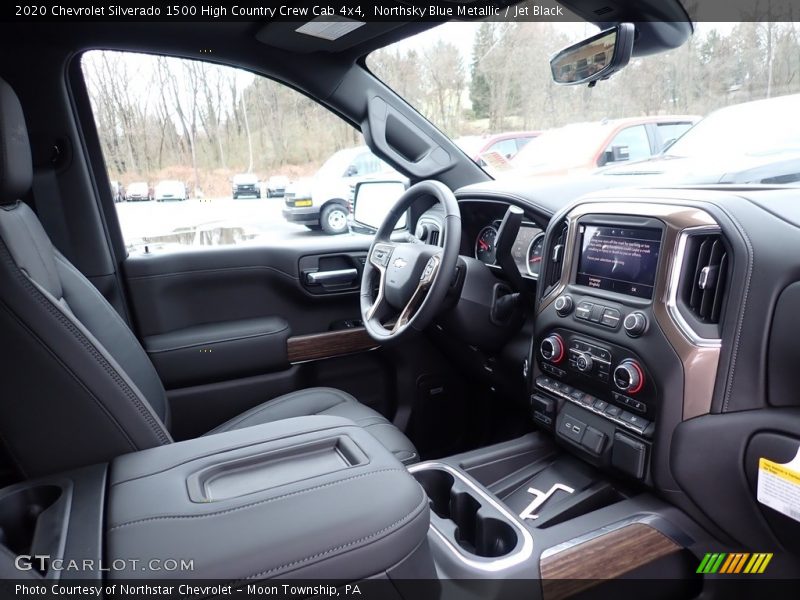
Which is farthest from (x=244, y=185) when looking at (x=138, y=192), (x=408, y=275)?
(x=408, y=275)

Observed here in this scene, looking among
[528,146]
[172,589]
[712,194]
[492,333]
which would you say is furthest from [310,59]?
[172,589]

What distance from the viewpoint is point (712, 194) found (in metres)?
1.21

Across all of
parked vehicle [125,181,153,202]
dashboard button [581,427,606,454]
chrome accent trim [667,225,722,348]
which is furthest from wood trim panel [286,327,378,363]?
chrome accent trim [667,225,722,348]

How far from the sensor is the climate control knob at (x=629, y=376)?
1209 mm

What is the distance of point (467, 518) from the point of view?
54.1 inches

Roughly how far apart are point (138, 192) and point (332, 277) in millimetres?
832

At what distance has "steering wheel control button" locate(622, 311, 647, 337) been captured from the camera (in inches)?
47.1

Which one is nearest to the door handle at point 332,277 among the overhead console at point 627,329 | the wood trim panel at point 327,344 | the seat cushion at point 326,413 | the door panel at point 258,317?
the door panel at point 258,317

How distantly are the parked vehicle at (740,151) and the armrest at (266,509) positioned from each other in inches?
45.8

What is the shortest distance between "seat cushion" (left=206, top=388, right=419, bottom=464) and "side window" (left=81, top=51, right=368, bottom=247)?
0.81m

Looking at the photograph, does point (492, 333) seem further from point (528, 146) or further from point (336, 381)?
point (528, 146)

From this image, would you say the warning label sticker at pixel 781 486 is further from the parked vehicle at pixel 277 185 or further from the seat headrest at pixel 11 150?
the parked vehicle at pixel 277 185
